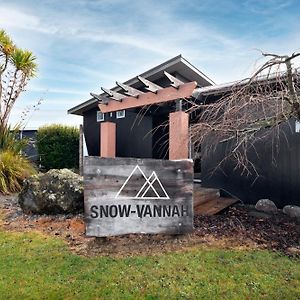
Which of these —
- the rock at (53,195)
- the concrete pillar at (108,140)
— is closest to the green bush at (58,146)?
the concrete pillar at (108,140)

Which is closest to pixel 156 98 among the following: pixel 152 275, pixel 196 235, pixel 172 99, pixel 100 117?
pixel 172 99

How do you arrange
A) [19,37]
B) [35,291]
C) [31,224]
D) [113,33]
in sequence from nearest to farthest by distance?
[35,291]
[31,224]
[113,33]
[19,37]

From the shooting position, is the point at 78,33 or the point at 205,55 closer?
the point at 205,55

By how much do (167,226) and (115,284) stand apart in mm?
1603

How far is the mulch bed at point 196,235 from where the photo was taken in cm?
450

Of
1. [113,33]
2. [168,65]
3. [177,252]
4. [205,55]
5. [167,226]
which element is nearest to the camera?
[177,252]

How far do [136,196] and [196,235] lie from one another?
1.21 metres

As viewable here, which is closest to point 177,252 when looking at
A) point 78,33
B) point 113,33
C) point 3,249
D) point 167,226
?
point 167,226

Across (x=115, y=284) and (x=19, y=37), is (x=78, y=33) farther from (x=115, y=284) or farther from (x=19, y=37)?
(x=115, y=284)

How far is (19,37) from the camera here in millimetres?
11891

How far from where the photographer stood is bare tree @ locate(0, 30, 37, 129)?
11106 millimetres

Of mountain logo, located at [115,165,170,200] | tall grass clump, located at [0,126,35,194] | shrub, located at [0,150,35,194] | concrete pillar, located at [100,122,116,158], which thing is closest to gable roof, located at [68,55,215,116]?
concrete pillar, located at [100,122,116,158]

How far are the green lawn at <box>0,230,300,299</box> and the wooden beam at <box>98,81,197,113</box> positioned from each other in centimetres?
335

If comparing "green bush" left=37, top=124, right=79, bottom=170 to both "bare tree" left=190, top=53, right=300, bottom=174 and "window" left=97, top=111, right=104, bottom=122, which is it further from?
"bare tree" left=190, top=53, right=300, bottom=174
